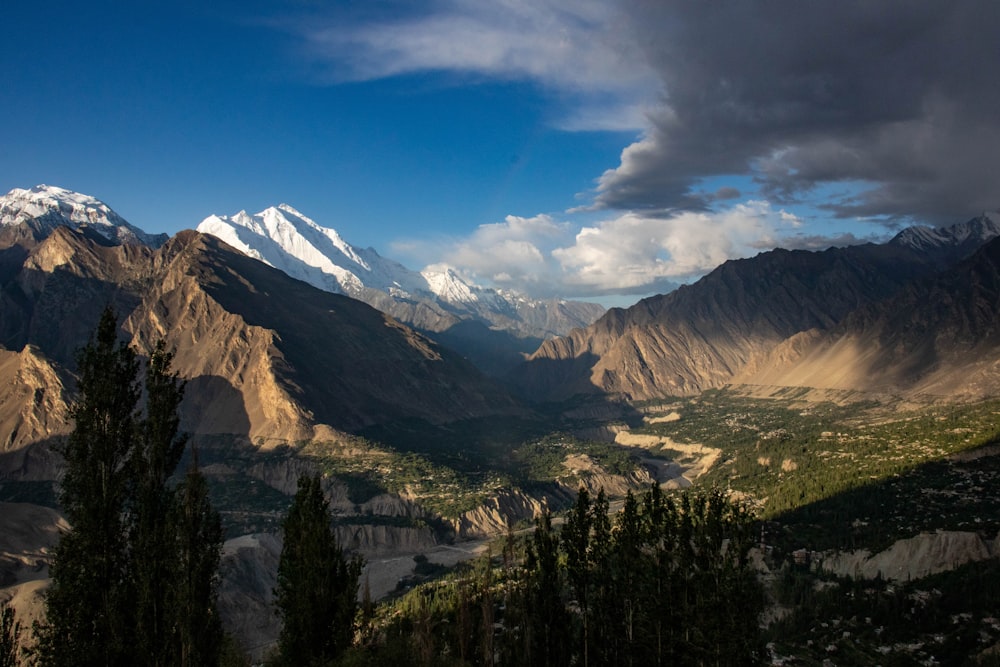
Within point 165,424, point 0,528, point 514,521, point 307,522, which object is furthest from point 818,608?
point 0,528

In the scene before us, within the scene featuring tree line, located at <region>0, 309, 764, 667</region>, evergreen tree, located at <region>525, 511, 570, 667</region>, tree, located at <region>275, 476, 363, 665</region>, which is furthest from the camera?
evergreen tree, located at <region>525, 511, 570, 667</region>

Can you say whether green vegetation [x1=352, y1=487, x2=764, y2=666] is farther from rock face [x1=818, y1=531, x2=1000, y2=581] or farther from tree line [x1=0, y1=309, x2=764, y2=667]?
rock face [x1=818, y1=531, x2=1000, y2=581]

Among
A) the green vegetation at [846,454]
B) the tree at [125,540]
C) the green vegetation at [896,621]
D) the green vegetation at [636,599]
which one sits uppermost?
the tree at [125,540]

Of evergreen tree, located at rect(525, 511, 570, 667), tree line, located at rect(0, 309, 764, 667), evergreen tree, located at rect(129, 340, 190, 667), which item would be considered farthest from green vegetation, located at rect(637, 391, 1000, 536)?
evergreen tree, located at rect(129, 340, 190, 667)

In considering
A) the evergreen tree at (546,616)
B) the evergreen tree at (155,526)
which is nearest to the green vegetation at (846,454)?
the evergreen tree at (546,616)

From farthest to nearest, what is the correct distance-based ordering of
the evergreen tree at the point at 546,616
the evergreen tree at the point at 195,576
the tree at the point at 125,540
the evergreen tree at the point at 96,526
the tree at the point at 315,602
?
the evergreen tree at the point at 546,616
the tree at the point at 315,602
the evergreen tree at the point at 195,576
the tree at the point at 125,540
the evergreen tree at the point at 96,526

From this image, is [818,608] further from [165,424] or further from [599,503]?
[165,424]

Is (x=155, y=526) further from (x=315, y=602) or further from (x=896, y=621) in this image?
(x=896, y=621)

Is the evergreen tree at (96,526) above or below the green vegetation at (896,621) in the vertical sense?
above

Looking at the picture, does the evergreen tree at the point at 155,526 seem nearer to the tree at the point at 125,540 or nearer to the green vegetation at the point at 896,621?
the tree at the point at 125,540
